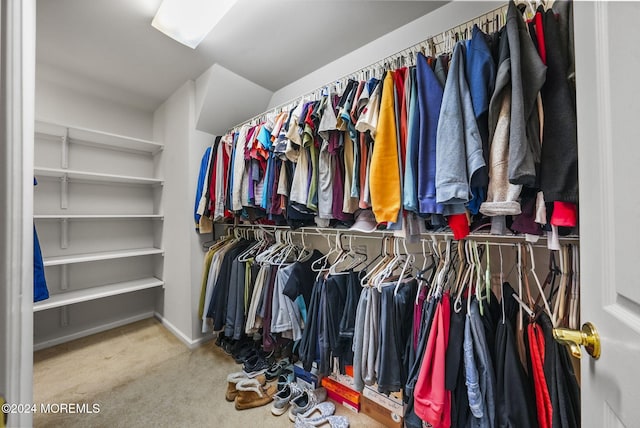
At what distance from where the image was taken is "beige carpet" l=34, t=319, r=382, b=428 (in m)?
1.40

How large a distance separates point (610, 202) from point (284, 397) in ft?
5.93

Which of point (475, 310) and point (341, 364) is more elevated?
point (475, 310)

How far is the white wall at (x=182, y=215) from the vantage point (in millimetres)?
2211

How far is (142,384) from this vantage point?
1688 millimetres

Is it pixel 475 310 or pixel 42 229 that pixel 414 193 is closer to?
pixel 475 310

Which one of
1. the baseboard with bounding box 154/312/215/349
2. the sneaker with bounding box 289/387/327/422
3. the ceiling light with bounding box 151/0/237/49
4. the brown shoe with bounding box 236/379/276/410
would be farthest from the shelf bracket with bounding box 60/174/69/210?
the sneaker with bounding box 289/387/327/422

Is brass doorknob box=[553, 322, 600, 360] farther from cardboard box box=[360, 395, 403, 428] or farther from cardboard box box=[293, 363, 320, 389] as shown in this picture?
cardboard box box=[293, 363, 320, 389]

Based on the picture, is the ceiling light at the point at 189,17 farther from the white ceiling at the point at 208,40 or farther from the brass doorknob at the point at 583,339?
the brass doorknob at the point at 583,339

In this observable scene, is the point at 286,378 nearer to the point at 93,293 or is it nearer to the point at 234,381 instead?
the point at 234,381

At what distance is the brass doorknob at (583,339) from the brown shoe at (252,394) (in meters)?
1.67

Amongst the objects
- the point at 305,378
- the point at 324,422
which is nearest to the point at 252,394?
the point at 305,378

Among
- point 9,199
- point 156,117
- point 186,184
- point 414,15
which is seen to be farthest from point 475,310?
point 156,117

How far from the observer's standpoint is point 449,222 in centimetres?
95

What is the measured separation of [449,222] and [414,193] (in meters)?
0.18
